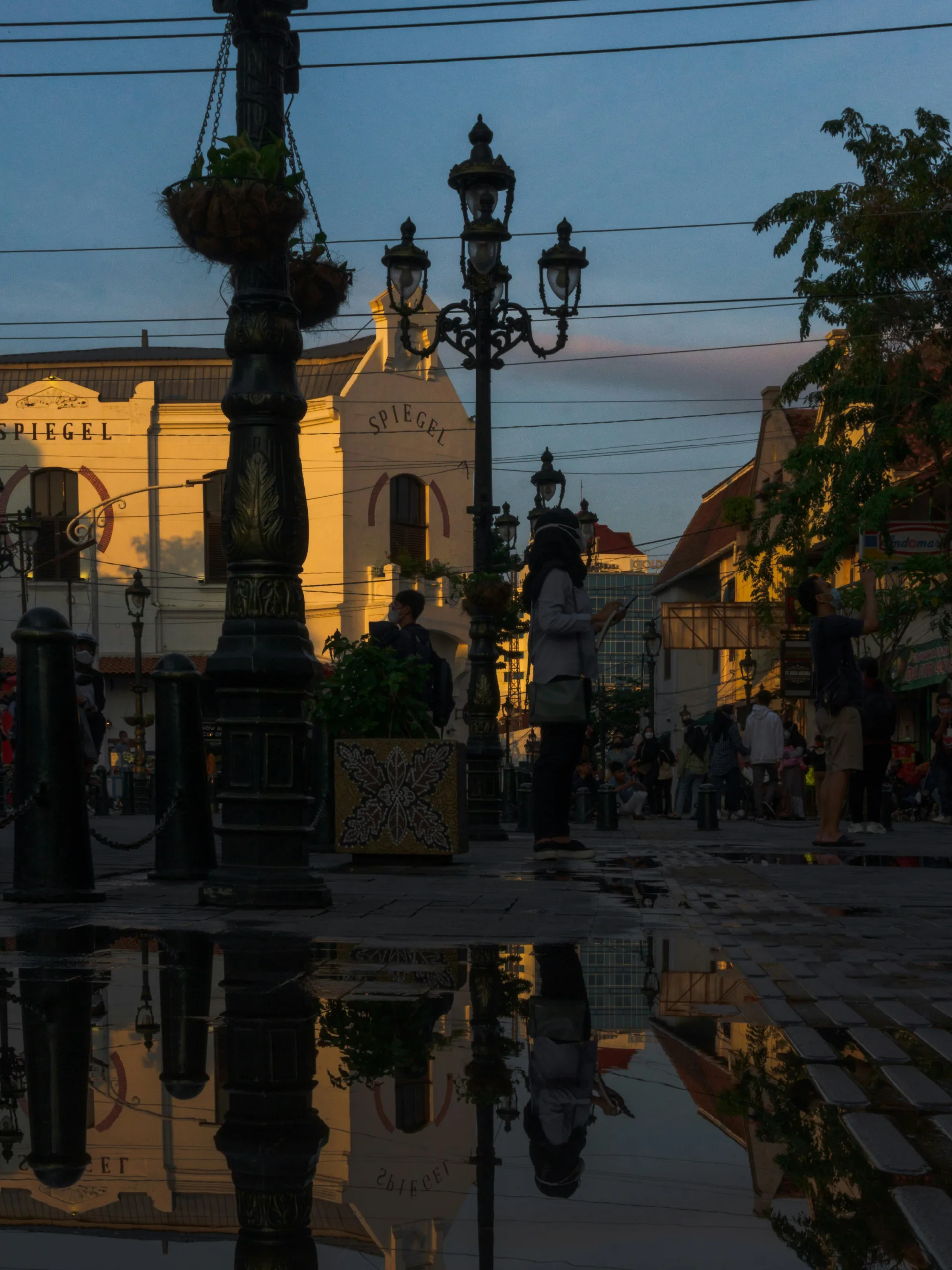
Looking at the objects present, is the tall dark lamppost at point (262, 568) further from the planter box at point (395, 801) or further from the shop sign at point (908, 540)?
the shop sign at point (908, 540)

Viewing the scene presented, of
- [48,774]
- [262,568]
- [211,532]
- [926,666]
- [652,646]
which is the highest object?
[211,532]

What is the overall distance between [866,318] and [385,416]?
20686 millimetres

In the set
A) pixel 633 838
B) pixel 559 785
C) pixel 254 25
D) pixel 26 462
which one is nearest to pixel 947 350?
pixel 633 838

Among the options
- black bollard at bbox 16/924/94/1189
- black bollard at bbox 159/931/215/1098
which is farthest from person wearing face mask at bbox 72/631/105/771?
black bollard at bbox 16/924/94/1189

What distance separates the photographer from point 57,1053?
3359 millimetres

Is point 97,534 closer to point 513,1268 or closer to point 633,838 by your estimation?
point 633,838

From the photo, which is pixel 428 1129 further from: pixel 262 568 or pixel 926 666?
pixel 926 666

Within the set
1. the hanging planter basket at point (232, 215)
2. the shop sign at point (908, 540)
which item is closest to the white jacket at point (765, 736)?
the shop sign at point (908, 540)

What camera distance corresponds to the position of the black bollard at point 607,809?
18.3m

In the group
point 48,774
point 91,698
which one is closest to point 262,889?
point 48,774

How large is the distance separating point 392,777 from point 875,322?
1755 cm

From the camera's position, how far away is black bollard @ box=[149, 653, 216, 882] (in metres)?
8.88

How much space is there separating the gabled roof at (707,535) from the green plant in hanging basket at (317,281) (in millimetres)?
49404

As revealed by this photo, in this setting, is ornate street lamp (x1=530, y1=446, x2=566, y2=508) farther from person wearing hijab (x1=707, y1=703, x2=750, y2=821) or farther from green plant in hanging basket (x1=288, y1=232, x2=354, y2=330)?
green plant in hanging basket (x1=288, y1=232, x2=354, y2=330)
